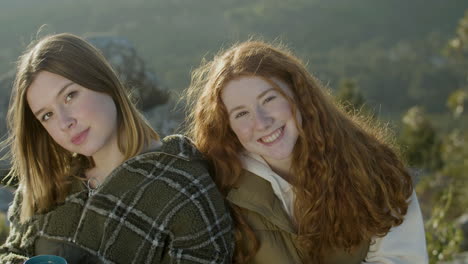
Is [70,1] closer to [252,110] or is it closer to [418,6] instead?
[252,110]

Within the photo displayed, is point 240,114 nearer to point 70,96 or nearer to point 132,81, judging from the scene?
point 70,96

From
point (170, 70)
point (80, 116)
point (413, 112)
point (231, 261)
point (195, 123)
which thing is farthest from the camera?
point (170, 70)

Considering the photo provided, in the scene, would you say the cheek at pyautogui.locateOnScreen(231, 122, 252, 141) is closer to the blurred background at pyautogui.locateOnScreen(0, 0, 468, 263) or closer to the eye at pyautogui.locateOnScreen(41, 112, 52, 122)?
the eye at pyautogui.locateOnScreen(41, 112, 52, 122)

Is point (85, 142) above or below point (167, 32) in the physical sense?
below

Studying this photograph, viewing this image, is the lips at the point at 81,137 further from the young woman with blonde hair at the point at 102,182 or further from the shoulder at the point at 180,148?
the shoulder at the point at 180,148

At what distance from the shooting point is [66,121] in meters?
1.94

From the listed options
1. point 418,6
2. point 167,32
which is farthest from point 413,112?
point 418,6

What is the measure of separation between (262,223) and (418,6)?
60.1m

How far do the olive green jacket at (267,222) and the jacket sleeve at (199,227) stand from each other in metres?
0.10

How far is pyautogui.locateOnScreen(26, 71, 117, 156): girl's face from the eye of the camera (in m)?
1.95

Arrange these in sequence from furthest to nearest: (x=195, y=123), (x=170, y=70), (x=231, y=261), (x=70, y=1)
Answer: (x=170, y=70) < (x=70, y=1) < (x=195, y=123) < (x=231, y=261)

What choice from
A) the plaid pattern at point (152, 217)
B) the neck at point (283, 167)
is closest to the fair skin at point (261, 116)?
the neck at point (283, 167)

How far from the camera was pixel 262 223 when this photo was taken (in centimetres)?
206

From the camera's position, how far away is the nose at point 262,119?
6.44 ft
